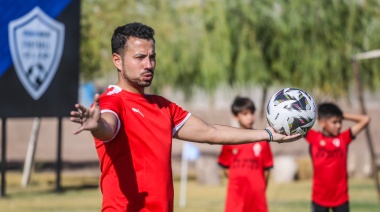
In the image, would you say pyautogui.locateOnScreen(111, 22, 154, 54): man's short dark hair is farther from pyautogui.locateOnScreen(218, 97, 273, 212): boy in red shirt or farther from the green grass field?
the green grass field

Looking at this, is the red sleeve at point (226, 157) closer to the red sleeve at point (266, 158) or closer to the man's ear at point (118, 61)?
the red sleeve at point (266, 158)

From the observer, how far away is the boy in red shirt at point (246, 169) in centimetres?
1176

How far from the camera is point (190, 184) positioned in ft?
94.9

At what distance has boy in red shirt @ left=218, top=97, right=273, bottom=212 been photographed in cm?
1176

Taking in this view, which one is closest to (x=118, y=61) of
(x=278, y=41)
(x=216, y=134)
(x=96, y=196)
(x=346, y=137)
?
(x=216, y=134)

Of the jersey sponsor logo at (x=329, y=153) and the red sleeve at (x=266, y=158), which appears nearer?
the red sleeve at (x=266, y=158)

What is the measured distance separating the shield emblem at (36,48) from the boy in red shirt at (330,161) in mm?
3826

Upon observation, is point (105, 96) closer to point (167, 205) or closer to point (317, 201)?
point (167, 205)

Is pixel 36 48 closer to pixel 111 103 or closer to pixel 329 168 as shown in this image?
pixel 329 168

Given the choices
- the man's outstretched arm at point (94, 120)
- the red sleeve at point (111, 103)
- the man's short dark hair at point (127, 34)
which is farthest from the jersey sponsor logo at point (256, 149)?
the man's outstretched arm at point (94, 120)

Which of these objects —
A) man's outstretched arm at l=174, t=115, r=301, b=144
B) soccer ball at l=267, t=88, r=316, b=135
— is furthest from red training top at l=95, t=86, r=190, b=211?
soccer ball at l=267, t=88, r=316, b=135

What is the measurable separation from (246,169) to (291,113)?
4899 mm

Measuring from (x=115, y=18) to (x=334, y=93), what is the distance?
22.6 feet

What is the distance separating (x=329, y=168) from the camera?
496 inches
